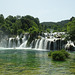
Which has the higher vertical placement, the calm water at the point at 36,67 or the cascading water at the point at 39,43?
the cascading water at the point at 39,43

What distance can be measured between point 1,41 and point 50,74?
52948mm

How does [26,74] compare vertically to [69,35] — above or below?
below

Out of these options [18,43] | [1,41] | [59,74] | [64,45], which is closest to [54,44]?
[64,45]

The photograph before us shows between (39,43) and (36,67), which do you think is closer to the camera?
(36,67)

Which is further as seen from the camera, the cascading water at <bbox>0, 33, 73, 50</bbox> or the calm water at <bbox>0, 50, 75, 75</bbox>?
the cascading water at <bbox>0, 33, 73, 50</bbox>

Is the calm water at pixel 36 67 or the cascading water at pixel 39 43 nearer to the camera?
the calm water at pixel 36 67

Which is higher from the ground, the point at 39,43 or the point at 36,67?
the point at 39,43

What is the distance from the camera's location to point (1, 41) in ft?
202

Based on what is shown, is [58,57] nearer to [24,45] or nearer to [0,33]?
[24,45]

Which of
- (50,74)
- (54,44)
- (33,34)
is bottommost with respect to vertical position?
(50,74)

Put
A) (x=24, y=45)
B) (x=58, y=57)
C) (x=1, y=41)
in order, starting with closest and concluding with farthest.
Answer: (x=58, y=57) < (x=24, y=45) < (x=1, y=41)

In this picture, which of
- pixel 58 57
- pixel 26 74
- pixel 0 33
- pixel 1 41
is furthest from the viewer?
pixel 0 33

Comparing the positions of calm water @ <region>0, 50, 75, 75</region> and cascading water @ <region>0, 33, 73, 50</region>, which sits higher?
cascading water @ <region>0, 33, 73, 50</region>

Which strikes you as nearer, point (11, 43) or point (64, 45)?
point (64, 45)
